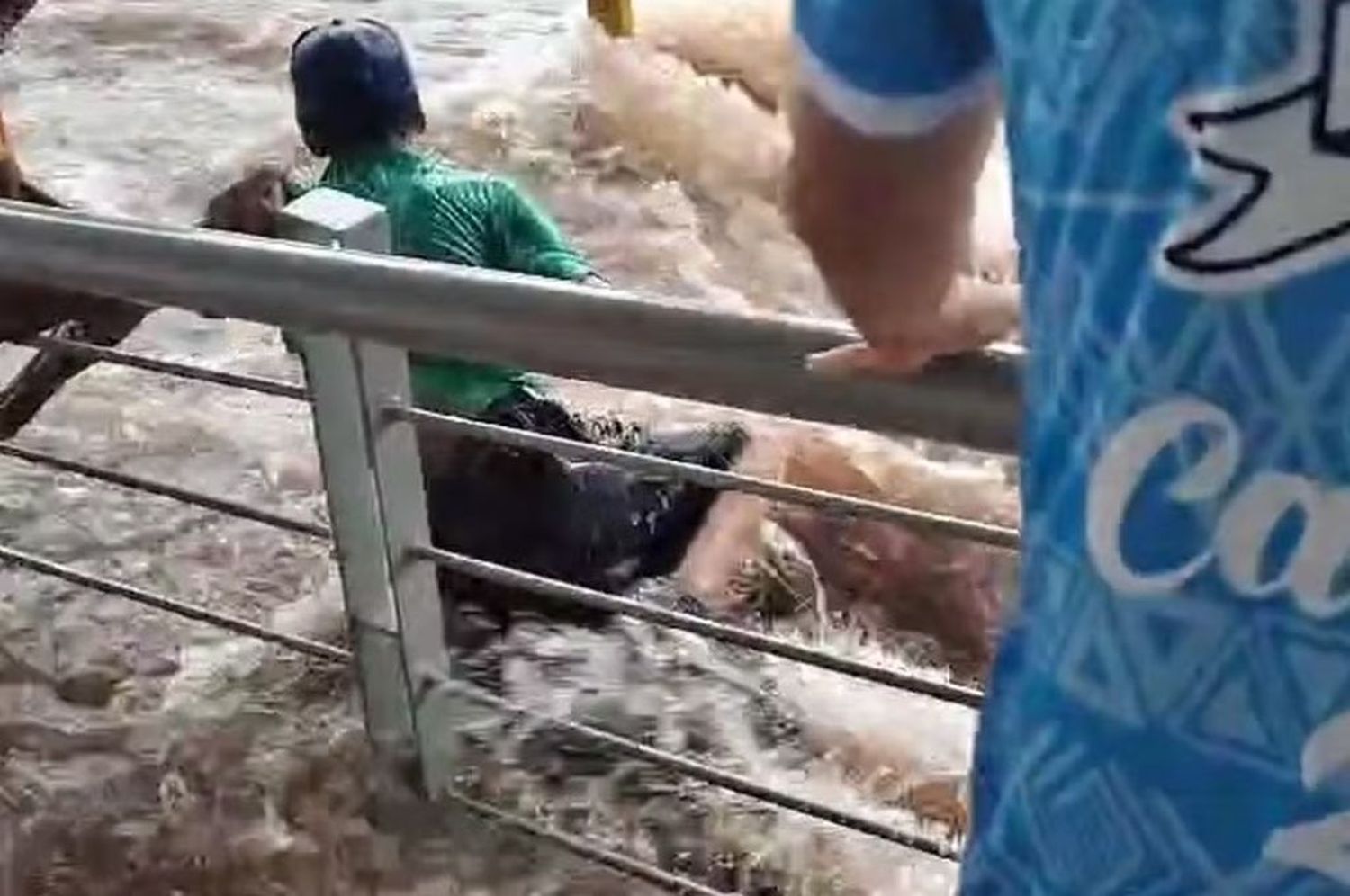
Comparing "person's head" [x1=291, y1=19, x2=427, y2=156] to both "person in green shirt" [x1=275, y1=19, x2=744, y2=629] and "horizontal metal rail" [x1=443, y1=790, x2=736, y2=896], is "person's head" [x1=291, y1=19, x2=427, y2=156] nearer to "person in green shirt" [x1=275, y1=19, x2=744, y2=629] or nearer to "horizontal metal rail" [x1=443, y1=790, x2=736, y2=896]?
"person in green shirt" [x1=275, y1=19, x2=744, y2=629]

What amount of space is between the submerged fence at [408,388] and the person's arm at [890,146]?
119mm

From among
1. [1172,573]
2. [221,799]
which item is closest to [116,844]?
[221,799]

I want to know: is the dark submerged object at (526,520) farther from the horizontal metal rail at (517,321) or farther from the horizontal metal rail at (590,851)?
the horizontal metal rail at (517,321)

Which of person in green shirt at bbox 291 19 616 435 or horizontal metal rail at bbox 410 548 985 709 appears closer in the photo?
horizontal metal rail at bbox 410 548 985 709

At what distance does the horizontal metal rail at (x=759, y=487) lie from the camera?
2.85 ft

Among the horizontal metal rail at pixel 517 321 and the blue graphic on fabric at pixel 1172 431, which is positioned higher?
the blue graphic on fabric at pixel 1172 431

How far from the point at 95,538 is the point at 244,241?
2.40ft

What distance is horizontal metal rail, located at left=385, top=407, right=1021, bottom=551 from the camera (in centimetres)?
87

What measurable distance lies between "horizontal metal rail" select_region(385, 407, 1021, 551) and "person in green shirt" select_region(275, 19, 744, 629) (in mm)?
305

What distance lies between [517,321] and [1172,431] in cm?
42

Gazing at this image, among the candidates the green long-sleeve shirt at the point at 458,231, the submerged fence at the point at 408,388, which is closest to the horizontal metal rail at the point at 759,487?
the submerged fence at the point at 408,388

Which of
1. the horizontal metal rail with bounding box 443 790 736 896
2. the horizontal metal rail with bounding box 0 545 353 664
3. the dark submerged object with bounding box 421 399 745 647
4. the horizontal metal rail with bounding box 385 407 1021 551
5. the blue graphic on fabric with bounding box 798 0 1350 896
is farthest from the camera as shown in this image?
the dark submerged object with bounding box 421 399 745 647

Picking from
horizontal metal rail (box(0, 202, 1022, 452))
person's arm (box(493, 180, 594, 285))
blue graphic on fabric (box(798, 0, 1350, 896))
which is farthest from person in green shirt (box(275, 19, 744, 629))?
blue graphic on fabric (box(798, 0, 1350, 896))

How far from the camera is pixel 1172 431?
0.43m
